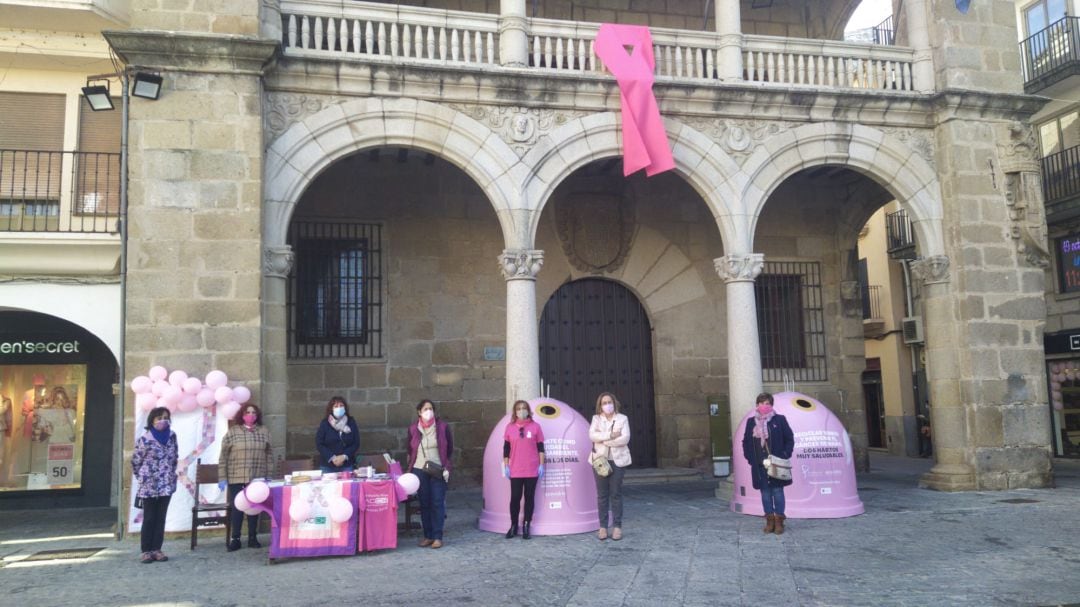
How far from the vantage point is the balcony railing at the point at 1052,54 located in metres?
18.1

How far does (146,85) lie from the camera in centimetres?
1009

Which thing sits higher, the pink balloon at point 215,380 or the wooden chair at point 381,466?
the pink balloon at point 215,380

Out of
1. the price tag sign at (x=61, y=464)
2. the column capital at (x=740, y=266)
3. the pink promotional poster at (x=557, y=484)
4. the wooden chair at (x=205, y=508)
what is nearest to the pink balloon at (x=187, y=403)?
the wooden chair at (x=205, y=508)

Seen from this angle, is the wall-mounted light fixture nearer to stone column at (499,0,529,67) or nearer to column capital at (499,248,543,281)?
stone column at (499,0,529,67)

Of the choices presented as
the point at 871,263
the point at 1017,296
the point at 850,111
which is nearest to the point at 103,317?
the point at 850,111

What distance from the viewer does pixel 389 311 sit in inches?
550

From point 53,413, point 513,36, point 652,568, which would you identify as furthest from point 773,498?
point 53,413

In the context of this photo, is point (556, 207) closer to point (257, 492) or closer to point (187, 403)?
point (187, 403)

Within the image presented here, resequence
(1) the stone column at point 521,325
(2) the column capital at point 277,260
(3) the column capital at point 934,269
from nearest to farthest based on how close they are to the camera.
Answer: (2) the column capital at point 277,260 → (1) the stone column at point 521,325 → (3) the column capital at point 934,269

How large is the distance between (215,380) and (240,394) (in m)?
0.33

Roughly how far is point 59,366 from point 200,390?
532 centimetres

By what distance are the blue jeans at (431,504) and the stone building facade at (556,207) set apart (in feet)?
7.75

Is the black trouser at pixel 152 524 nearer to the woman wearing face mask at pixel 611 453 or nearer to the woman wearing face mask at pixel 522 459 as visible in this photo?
the woman wearing face mask at pixel 522 459

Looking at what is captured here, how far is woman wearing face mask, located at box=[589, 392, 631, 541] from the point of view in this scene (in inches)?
351
